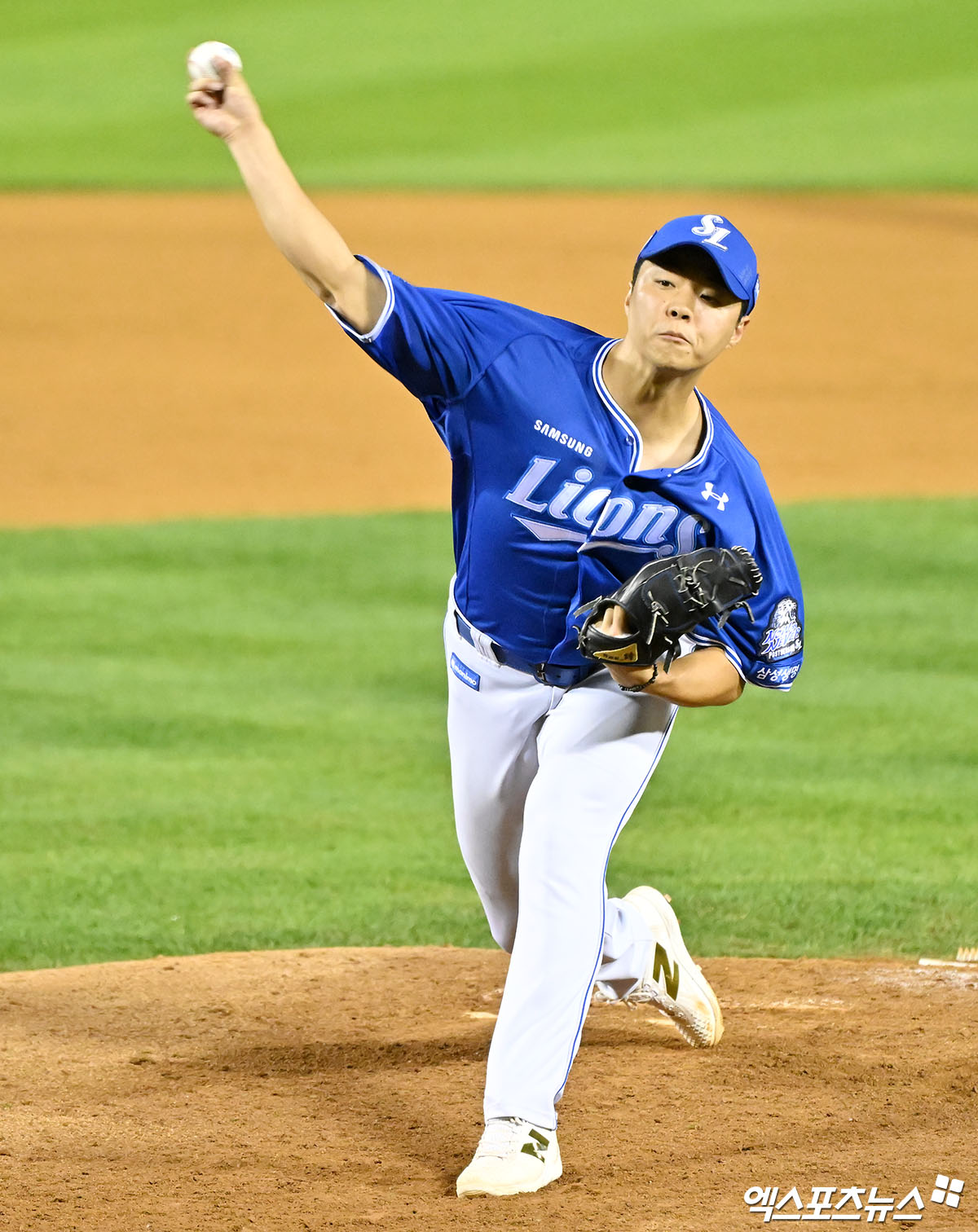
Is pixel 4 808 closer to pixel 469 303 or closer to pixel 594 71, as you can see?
pixel 469 303

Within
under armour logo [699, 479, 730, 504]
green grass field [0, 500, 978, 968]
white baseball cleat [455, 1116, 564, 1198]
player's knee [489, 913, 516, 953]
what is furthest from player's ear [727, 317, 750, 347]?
green grass field [0, 500, 978, 968]

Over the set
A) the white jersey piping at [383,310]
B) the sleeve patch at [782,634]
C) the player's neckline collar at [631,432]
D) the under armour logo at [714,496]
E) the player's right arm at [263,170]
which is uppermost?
the player's right arm at [263,170]

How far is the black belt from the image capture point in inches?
162

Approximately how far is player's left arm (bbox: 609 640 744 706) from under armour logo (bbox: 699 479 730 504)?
0.32 meters

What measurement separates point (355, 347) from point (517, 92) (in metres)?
12.0

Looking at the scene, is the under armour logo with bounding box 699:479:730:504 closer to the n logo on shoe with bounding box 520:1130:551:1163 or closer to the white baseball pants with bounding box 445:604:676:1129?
the white baseball pants with bounding box 445:604:676:1129

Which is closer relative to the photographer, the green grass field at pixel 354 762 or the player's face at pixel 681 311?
the player's face at pixel 681 311

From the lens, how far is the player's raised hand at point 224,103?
3.52 m

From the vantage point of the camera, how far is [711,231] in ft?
12.8

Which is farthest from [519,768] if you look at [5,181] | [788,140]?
[788,140]

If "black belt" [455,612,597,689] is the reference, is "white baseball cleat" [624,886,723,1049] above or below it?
below

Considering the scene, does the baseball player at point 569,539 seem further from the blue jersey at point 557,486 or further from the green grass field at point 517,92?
the green grass field at point 517,92

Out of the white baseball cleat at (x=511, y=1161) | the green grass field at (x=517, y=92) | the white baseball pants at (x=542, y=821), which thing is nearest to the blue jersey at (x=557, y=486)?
the white baseball pants at (x=542, y=821)

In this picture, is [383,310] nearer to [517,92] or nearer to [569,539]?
[569,539]
